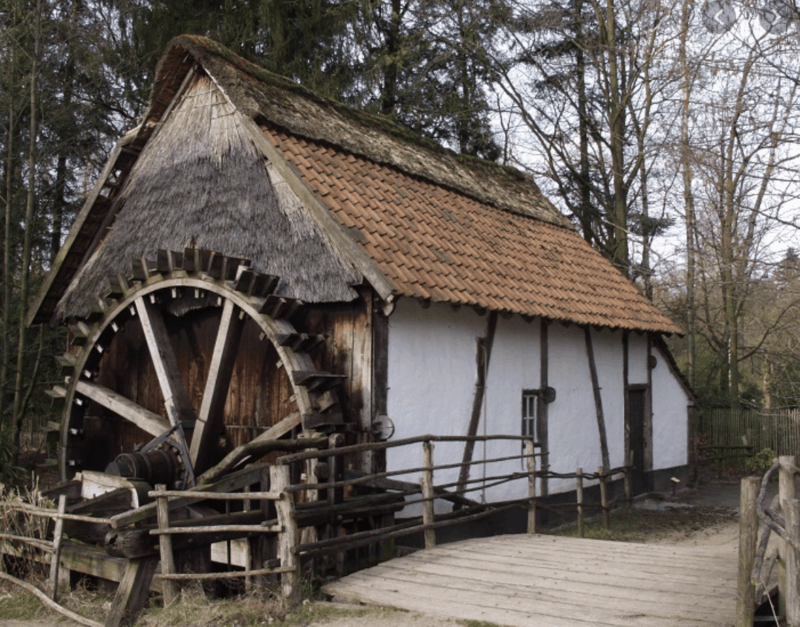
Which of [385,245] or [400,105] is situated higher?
[400,105]

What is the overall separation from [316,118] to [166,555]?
228 inches

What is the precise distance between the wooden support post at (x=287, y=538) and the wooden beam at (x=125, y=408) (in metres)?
3.23

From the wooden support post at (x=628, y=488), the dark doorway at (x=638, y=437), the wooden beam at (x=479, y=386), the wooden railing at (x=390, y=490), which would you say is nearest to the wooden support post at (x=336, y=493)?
the wooden railing at (x=390, y=490)

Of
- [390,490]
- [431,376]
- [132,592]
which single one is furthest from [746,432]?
[132,592]

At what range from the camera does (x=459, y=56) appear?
2016 cm

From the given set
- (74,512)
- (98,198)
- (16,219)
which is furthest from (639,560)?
(16,219)

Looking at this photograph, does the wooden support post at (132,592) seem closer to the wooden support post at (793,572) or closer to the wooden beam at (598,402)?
the wooden support post at (793,572)

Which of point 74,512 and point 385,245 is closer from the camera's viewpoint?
point 74,512

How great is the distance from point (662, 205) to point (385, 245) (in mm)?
14533

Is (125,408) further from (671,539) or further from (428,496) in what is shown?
(671,539)

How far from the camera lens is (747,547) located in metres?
4.39

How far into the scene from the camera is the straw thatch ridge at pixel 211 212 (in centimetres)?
817

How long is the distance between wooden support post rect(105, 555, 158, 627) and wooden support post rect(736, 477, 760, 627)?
13.3ft

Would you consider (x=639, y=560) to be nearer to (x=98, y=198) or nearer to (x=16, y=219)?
(x=98, y=198)
